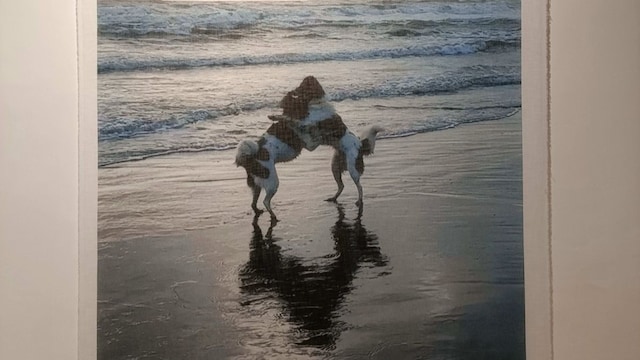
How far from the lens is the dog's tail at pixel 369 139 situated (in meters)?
0.82

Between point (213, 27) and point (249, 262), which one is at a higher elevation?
point (213, 27)

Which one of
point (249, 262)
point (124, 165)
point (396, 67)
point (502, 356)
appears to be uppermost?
point (396, 67)

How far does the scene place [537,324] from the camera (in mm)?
813

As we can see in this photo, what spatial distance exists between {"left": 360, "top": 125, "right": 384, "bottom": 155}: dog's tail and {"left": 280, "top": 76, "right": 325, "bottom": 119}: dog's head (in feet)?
0.24

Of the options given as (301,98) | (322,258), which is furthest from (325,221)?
(301,98)

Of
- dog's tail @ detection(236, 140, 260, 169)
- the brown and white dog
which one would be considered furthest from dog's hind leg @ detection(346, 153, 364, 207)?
dog's tail @ detection(236, 140, 260, 169)

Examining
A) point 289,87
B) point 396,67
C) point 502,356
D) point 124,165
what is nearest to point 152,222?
point 124,165

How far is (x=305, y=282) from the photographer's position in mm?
798

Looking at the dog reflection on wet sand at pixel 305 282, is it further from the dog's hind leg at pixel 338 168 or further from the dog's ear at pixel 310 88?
the dog's ear at pixel 310 88

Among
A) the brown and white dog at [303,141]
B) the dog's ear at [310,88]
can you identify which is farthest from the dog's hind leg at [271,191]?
the dog's ear at [310,88]

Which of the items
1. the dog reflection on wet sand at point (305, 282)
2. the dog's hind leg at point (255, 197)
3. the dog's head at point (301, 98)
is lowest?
the dog reflection on wet sand at point (305, 282)

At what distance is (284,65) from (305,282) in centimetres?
27
